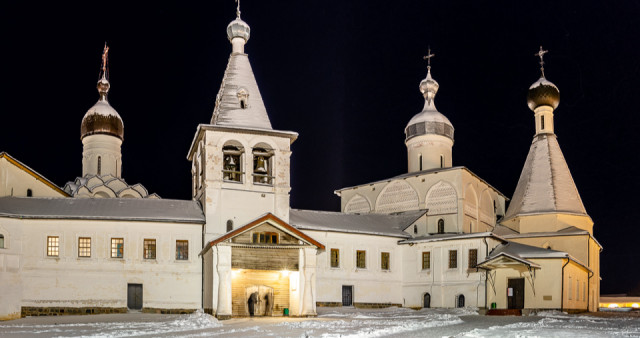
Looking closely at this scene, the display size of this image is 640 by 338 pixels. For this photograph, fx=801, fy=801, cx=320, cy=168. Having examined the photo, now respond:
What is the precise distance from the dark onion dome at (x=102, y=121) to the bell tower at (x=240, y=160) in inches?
423

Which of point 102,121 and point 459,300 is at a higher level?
point 102,121

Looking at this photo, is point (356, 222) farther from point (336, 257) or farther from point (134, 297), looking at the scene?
point (134, 297)

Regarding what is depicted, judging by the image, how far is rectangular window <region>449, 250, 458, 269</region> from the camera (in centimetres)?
3503

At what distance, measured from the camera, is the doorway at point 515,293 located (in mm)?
33281

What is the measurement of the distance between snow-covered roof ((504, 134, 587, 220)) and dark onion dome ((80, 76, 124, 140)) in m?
21.3

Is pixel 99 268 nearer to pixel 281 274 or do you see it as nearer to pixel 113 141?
pixel 281 274

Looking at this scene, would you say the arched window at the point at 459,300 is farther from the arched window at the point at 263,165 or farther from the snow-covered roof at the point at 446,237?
the arched window at the point at 263,165

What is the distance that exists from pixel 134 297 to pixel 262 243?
20.4 feet

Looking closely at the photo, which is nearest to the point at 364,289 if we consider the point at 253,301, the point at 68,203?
the point at 253,301

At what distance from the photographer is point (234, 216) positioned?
3234cm

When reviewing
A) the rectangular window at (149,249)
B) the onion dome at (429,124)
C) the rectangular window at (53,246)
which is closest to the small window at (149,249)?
the rectangular window at (149,249)

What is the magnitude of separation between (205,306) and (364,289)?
8075 mm

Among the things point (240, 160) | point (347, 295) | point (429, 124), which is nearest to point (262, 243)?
point (240, 160)

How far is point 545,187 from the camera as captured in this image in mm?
40188
